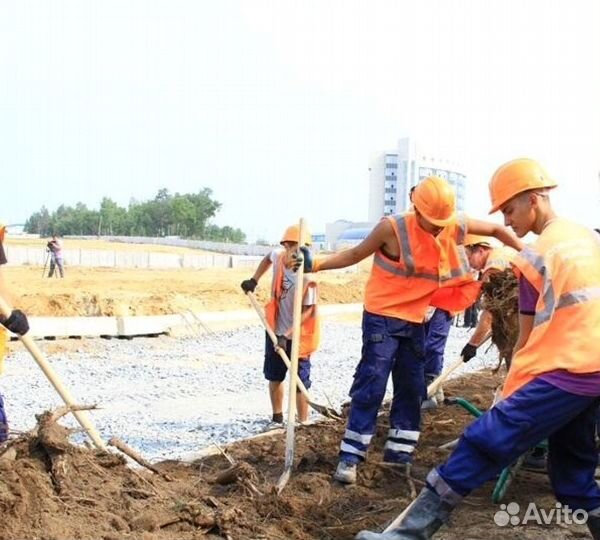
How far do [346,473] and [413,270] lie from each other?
1.29 m

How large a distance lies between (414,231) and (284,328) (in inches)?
92.5

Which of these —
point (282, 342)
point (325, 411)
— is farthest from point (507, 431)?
point (282, 342)

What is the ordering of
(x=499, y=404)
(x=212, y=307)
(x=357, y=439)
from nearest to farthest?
(x=499, y=404) < (x=357, y=439) < (x=212, y=307)

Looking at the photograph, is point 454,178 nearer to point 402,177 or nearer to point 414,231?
point 402,177

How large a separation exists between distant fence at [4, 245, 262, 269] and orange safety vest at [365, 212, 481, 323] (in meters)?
36.2

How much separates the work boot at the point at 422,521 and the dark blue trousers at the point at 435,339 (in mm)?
3893

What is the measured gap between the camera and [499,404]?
3.26 meters

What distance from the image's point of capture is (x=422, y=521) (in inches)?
130

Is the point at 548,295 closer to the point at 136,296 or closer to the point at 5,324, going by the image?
the point at 5,324

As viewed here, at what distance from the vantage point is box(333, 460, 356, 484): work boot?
4.73 meters

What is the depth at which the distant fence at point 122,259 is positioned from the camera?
130 ft

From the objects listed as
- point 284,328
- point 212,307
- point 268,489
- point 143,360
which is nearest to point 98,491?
point 268,489

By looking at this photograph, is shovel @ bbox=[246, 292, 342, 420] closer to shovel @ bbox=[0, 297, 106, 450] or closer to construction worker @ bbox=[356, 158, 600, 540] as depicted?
shovel @ bbox=[0, 297, 106, 450]

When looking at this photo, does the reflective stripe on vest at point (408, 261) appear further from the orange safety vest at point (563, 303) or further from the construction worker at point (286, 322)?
the construction worker at point (286, 322)
